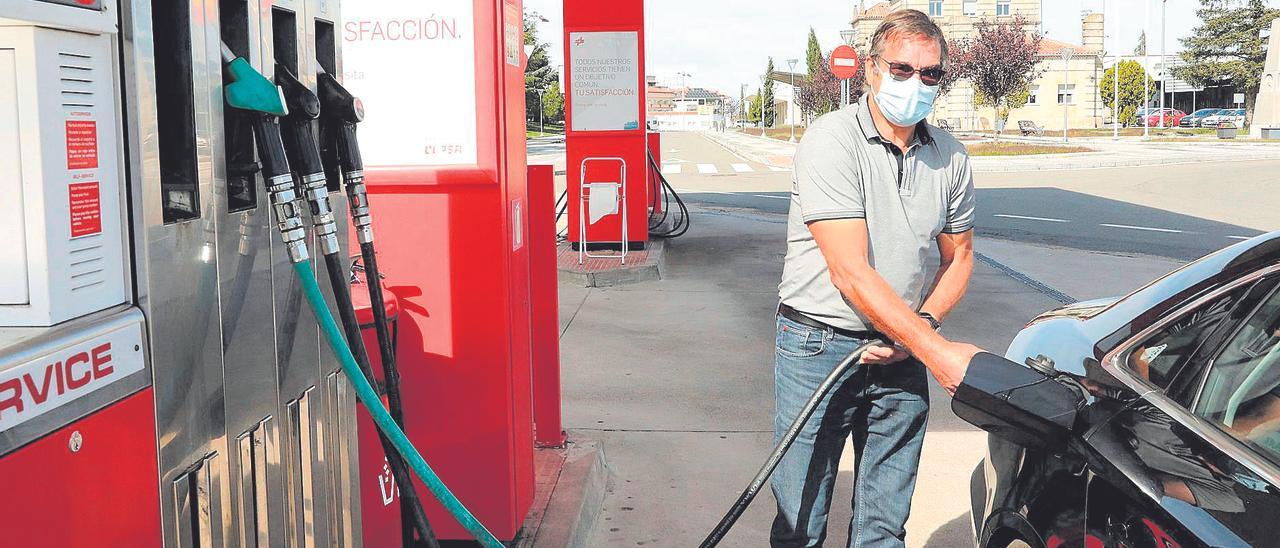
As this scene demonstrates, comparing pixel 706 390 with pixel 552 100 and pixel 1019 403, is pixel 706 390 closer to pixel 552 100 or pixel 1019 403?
pixel 1019 403

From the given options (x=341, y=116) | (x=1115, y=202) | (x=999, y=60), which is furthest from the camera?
(x=999, y=60)

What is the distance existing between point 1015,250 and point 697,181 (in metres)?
15.5

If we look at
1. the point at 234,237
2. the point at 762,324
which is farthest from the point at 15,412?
the point at 762,324

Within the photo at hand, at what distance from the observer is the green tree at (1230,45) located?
70.2m

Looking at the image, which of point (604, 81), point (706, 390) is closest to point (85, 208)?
point (706, 390)

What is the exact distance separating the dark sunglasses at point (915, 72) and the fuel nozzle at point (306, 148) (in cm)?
159

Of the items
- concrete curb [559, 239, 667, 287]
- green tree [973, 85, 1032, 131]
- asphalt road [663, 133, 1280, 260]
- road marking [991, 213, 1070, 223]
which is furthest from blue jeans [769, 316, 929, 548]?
green tree [973, 85, 1032, 131]

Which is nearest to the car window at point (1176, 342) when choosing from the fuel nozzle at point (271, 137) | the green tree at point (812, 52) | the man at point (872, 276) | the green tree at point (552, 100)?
the man at point (872, 276)

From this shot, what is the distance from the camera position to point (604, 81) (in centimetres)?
1301

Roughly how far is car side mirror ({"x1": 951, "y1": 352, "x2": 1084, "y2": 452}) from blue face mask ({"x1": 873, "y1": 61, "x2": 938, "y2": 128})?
2.70 ft

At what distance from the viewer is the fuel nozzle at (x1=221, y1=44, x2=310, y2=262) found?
7.00 feet

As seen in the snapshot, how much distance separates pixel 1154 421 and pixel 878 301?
78 centimetres

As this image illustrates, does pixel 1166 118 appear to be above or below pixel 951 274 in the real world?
above

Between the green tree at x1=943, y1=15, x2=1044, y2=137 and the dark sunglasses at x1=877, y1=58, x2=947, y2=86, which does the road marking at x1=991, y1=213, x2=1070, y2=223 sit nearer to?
the dark sunglasses at x1=877, y1=58, x2=947, y2=86
